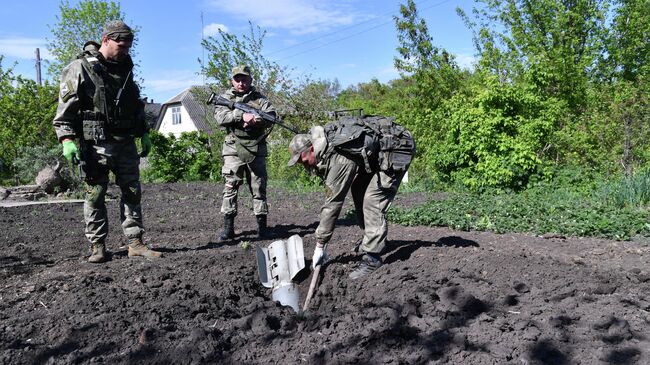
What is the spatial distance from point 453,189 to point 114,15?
24.2 meters

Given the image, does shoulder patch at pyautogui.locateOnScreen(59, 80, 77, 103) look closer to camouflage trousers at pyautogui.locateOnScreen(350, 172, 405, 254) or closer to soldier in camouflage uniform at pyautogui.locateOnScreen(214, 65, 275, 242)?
soldier in camouflage uniform at pyautogui.locateOnScreen(214, 65, 275, 242)

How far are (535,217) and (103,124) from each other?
510cm

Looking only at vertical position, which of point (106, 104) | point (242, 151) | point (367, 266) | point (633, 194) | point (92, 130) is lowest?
point (367, 266)

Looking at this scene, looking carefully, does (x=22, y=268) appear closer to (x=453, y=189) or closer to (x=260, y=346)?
(x=260, y=346)

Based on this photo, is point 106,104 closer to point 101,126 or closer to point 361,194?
point 101,126

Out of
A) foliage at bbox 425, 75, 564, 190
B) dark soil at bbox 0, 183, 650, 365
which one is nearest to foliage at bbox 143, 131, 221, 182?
foliage at bbox 425, 75, 564, 190

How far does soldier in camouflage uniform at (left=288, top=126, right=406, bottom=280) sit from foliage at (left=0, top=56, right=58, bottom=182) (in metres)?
14.1

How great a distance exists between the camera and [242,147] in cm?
602

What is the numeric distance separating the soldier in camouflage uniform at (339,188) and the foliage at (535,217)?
2318mm

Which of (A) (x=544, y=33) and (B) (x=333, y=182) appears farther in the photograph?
(A) (x=544, y=33)

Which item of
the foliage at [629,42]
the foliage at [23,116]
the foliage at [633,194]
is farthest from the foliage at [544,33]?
the foliage at [23,116]

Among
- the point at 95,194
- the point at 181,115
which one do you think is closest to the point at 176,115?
the point at 181,115

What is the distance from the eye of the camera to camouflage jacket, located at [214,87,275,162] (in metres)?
5.95

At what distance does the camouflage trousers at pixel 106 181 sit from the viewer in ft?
15.6
